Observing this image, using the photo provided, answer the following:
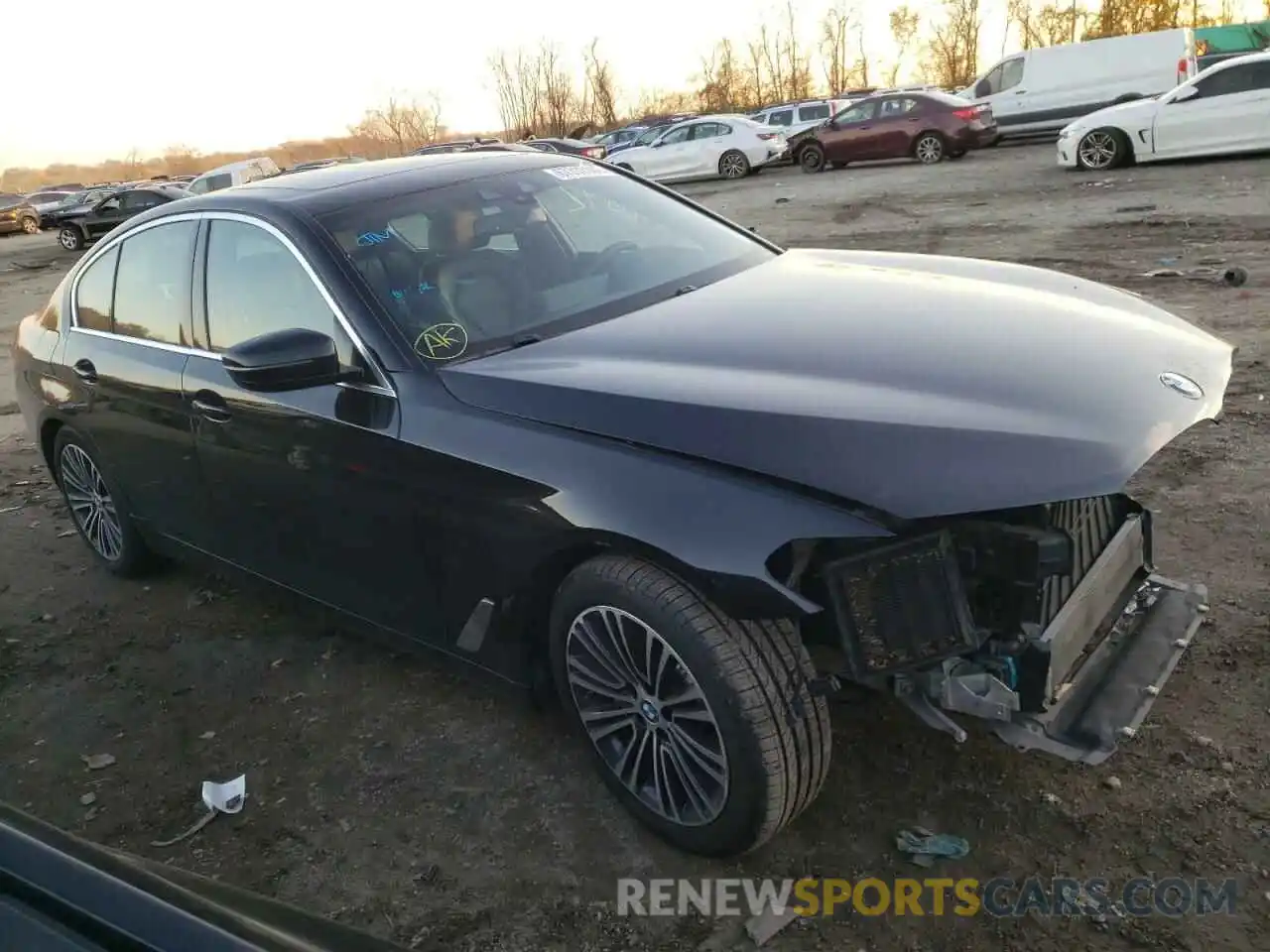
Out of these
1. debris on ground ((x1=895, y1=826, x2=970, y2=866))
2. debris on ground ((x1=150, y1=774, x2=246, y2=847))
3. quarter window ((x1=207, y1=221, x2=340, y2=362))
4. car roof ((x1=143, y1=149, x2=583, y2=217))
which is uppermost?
car roof ((x1=143, y1=149, x2=583, y2=217))

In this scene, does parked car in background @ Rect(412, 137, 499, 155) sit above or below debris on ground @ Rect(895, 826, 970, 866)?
above

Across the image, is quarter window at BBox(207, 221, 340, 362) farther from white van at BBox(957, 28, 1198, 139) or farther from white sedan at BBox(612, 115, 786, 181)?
white van at BBox(957, 28, 1198, 139)

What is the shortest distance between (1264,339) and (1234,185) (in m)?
8.07

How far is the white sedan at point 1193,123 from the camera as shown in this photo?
14992 mm

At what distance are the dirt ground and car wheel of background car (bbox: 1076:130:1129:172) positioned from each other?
1231cm

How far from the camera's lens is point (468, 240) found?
3383 mm

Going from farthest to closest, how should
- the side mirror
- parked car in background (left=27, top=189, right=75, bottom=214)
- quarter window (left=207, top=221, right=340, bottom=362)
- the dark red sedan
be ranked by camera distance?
1. parked car in background (left=27, top=189, right=75, bottom=214)
2. the dark red sedan
3. quarter window (left=207, top=221, right=340, bottom=362)
4. the side mirror

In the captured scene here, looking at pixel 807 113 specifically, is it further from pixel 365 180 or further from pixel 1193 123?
pixel 365 180

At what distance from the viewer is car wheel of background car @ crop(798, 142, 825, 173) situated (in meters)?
23.6

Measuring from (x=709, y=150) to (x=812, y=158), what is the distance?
2.48 m

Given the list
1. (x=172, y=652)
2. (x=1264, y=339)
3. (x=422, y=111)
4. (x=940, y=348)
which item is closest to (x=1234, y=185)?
(x=1264, y=339)

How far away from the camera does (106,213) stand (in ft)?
80.7

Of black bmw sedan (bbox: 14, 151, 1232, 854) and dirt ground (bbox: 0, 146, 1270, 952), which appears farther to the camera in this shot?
dirt ground (bbox: 0, 146, 1270, 952)

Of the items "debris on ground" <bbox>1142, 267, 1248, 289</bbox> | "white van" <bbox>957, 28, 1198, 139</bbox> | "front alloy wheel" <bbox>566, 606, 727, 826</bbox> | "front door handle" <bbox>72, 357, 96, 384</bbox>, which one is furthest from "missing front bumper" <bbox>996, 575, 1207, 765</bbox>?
"white van" <bbox>957, 28, 1198, 139</bbox>
